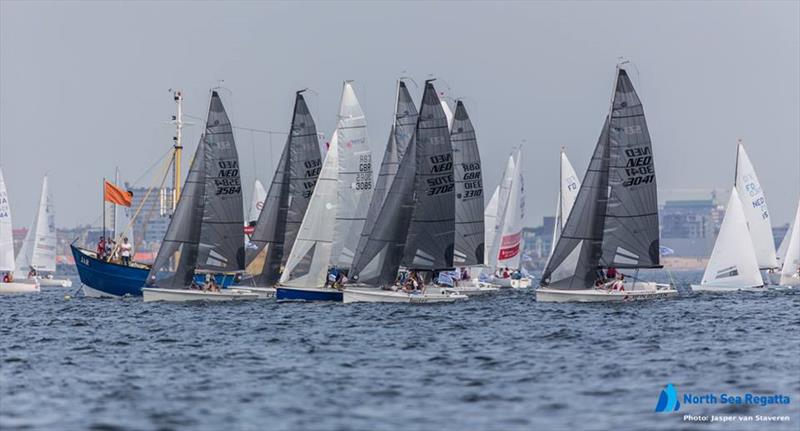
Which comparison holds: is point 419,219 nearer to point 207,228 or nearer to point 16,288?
point 207,228

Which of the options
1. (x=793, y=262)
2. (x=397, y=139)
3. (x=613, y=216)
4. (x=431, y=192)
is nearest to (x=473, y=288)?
(x=397, y=139)

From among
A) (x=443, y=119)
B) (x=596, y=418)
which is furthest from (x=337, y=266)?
(x=596, y=418)

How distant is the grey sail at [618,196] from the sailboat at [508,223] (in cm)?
3284

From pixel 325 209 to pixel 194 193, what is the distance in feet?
20.2

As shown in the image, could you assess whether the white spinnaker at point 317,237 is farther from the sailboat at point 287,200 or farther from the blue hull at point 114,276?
the blue hull at point 114,276

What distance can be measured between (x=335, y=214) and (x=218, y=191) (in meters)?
5.82

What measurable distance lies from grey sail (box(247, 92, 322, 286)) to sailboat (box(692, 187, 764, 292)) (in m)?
21.5

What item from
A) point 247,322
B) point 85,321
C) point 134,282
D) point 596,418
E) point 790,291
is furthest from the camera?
point 790,291

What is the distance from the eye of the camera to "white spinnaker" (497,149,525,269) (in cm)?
9594

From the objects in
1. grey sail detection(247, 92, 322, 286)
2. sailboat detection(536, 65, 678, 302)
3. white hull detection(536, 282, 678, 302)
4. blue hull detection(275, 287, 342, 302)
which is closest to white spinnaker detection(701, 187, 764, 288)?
sailboat detection(536, 65, 678, 302)

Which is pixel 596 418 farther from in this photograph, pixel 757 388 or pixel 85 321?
pixel 85 321

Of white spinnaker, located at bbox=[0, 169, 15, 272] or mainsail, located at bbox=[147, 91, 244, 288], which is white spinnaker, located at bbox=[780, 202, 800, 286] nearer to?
mainsail, located at bbox=[147, 91, 244, 288]

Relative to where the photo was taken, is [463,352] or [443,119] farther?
[443,119]

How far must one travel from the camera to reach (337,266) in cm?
6675
